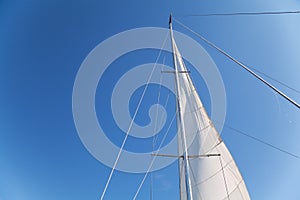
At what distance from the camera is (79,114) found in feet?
40.5

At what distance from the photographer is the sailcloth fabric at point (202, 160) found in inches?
264

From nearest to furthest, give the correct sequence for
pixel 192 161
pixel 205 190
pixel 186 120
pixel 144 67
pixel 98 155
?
pixel 205 190 < pixel 192 161 < pixel 186 120 < pixel 144 67 < pixel 98 155

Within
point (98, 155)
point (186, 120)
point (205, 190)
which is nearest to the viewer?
point (205, 190)

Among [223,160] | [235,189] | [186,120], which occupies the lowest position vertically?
[235,189]

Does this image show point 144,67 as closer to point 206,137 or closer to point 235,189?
point 206,137

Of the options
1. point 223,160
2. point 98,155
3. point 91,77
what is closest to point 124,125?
point 98,155

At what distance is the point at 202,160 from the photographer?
7262 mm

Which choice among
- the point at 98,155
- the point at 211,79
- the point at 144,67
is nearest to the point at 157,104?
the point at 144,67

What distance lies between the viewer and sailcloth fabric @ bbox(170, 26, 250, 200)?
6711 millimetres

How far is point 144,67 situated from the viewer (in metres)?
11.8

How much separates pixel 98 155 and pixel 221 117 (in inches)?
290

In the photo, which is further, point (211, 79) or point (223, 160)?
point (211, 79)

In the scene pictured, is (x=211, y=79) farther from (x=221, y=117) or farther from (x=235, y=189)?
(x=235, y=189)

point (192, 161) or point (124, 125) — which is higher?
point (124, 125)
